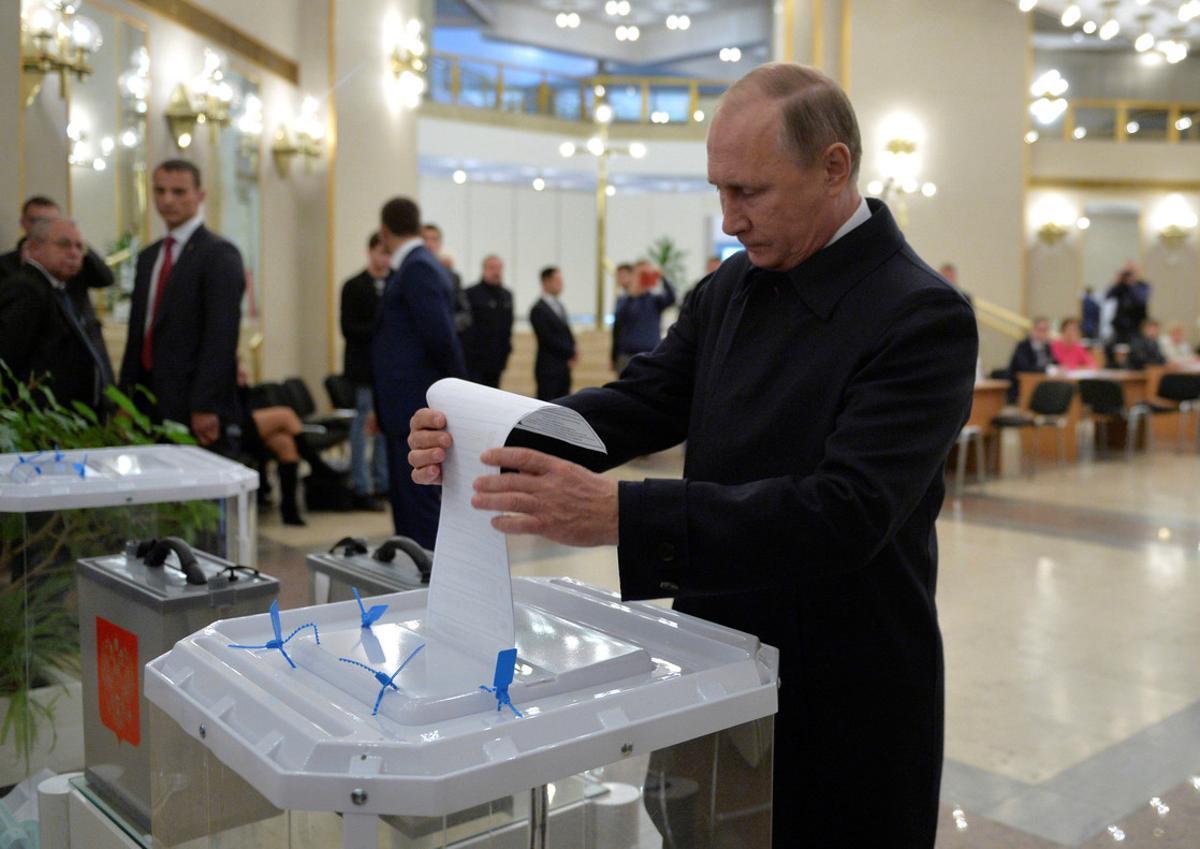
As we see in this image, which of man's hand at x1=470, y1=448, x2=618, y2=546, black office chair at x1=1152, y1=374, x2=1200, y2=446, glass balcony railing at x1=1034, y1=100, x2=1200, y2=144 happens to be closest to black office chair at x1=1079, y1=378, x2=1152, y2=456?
black office chair at x1=1152, y1=374, x2=1200, y2=446

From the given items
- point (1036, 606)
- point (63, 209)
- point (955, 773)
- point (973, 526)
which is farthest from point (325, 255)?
point (955, 773)

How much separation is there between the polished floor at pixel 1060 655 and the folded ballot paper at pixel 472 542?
1388 mm

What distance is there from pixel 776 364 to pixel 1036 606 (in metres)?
4.38

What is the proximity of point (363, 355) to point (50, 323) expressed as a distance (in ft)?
9.52

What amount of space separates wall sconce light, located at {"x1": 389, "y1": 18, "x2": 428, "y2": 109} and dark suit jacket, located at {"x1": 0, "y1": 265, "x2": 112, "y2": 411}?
22.0 ft

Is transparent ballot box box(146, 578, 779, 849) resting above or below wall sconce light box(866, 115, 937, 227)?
below

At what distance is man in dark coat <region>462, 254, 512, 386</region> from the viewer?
9.39m

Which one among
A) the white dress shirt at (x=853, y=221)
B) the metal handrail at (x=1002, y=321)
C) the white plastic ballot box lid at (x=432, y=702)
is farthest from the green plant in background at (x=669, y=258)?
the white plastic ballot box lid at (x=432, y=702)

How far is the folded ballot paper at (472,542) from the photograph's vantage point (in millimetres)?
1174

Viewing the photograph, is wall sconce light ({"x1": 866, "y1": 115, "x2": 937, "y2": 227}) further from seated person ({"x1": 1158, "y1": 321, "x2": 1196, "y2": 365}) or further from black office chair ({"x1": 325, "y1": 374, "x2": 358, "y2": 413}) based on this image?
black office chair ({"x1": 325, "y1": 374, "x2": 358, "y2": 413})

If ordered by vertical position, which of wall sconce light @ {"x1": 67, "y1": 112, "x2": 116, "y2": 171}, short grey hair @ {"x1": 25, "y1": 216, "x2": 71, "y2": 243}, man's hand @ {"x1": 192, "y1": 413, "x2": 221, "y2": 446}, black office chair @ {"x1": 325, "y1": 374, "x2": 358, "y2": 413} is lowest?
black office chair @ {"x1": 325, "y1": 374, "x2": 358, "y2": 413}

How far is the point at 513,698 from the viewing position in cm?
Result: 112

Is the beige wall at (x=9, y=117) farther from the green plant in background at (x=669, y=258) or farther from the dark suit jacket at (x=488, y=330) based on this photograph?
the green plant in background at (x=669, y=258)

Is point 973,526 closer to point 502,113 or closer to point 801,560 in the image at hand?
point 801,560
